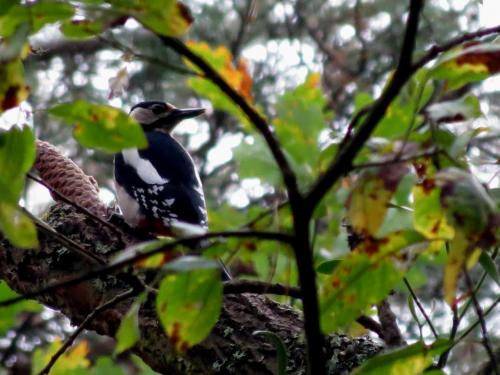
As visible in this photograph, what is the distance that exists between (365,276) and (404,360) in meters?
0.14

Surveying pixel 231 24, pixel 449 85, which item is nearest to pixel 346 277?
Result: pixel 449 85

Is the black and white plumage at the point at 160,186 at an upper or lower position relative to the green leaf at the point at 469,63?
upper

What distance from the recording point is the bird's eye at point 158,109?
4879 mm

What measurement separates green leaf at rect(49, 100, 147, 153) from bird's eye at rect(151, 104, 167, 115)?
3666mm

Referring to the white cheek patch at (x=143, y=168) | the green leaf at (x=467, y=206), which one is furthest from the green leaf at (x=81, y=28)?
the white cheek patch at (x=143, y=168)

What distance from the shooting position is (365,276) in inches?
47.8

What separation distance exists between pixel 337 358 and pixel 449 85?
94 centimetres

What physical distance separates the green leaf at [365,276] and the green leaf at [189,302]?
0.16m

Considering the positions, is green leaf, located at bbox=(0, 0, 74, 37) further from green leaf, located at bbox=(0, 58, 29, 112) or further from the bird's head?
the bird's head

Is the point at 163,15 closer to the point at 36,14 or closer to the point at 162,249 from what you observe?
the point at 36,14

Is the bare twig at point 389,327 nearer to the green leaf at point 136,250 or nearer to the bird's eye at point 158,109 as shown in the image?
the green leaf at point 136,250

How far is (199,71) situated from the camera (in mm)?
1213

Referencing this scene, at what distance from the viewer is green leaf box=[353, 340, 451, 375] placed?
123 centimetres

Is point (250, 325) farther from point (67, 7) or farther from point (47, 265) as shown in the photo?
point (67, 7)
